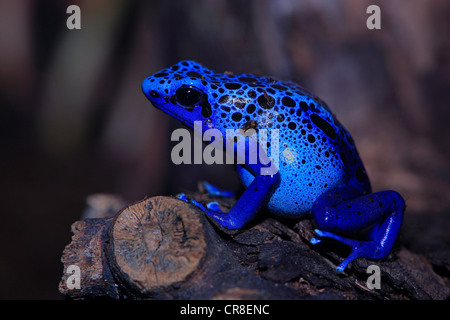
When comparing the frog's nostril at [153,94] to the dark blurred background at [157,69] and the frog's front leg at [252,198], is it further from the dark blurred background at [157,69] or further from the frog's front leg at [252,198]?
the dark blurred background at [157,69]

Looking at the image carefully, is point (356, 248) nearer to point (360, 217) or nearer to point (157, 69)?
point (360, 217)

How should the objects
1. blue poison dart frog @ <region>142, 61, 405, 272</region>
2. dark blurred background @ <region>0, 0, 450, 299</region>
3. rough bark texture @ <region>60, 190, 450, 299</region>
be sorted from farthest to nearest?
dark blurred background @ <region>0, 0, 450, 299</region> < blue poison dart frog @ <region>142, 61, 405, 272</region> < rough bark texture @ <region>60, 190, 450, 299</region>

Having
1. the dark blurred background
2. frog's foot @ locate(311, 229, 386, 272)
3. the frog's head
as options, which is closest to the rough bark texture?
frog's foot @ locate(311, 229, 386, 272)

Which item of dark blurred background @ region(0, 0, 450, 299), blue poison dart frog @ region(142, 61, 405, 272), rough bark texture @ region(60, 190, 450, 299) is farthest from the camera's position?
dark blurred background @ region(0, 0, 450, 299)

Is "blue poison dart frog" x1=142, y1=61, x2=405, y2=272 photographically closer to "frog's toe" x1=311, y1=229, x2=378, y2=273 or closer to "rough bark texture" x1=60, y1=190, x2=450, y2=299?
"frog's toe" x1=311, y1=229, x2=378, y2=273

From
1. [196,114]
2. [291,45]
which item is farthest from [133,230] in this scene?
[291,45]

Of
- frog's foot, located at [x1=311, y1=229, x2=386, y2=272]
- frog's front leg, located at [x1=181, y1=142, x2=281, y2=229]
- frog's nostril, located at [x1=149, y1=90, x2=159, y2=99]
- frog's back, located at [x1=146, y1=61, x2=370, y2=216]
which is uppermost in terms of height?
frog's nostril, located at [x1=149, y1=90, x2=159, y2=99]
